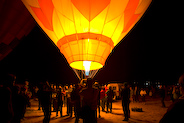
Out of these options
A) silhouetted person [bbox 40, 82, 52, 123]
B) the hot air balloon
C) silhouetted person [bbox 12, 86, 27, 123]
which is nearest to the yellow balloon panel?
the hot air balloon

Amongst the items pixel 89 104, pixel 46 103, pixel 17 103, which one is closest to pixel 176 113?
pixel 89 104

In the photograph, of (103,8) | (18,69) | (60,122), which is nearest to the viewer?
(103,8)

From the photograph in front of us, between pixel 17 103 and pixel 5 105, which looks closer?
pixel 5 105

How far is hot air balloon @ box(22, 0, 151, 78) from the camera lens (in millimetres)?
3646

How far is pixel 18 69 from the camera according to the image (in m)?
19.5

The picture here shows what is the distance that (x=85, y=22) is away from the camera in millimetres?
3818

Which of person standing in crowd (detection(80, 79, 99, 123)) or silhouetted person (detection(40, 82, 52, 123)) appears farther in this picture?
silhouetted person (detection(40, 82, 52, 123))

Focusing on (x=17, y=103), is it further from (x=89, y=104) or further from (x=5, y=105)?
(x=89, y=104)

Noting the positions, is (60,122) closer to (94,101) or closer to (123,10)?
(94,101)

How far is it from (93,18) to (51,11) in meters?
1.27

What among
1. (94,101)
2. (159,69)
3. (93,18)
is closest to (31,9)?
(93,18)

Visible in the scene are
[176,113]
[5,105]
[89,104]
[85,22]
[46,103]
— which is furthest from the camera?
[46,103]

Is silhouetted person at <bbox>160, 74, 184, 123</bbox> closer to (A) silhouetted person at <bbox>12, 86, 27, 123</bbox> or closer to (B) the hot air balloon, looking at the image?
(B) the hot air balloon

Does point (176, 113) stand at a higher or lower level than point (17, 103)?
higher
